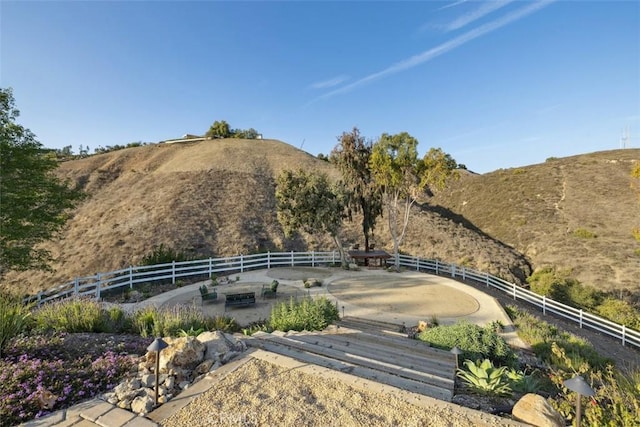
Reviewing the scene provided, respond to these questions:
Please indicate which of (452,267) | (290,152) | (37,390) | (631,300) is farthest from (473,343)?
(290,152)

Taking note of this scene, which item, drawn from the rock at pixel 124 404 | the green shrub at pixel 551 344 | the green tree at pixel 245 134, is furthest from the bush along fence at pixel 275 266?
the green tree at pixel 245 134

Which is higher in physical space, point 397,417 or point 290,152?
point 290,152

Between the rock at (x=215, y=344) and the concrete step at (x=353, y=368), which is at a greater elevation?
the rock at (x=215, y=344)

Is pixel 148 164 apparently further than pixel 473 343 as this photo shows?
Yes

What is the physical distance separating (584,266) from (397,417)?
27.0m

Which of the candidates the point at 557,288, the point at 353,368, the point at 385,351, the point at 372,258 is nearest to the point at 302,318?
the point at 385,351

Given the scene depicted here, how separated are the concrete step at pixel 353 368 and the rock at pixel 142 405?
2.23m

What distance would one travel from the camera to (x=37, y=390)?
412cm

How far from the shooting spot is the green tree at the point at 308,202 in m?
18.3

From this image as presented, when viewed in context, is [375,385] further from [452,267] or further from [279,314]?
[452,267]

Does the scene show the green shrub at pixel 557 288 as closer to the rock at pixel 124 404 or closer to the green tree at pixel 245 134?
the rock at pixel 124 404

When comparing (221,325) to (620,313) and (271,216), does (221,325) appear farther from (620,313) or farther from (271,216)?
(271,216)

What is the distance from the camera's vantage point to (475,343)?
22.1ft

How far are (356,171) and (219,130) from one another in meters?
56.1
